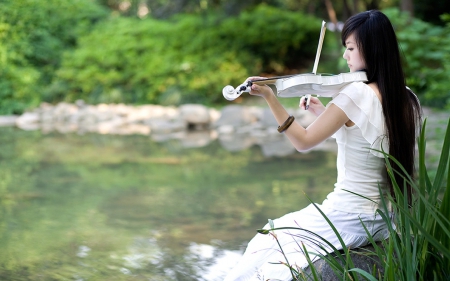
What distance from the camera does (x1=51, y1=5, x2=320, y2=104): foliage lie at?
13.3m

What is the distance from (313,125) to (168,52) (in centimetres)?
1265

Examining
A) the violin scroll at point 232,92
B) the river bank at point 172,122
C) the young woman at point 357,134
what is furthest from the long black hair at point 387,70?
the river bank at point 172,122

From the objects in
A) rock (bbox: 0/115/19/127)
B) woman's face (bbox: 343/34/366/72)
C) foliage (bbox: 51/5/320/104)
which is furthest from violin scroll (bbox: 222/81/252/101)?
foliage (bbox: 51/5/320/104)

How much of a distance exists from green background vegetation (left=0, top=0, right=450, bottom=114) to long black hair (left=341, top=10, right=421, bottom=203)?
715cm

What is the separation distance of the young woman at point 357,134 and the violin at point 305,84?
0.11 feet

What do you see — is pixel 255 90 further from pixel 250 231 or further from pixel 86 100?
pixel 86 100

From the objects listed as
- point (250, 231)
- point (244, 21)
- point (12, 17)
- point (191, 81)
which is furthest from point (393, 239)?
point (244, 21)

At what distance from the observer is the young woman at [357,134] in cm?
212

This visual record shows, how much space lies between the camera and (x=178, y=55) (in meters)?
14.5

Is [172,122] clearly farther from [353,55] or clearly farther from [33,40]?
[353,55]

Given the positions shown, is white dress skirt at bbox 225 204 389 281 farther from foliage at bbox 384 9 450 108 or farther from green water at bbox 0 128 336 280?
foliage at bbox 384 9 450 108

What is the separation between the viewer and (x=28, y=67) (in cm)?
979

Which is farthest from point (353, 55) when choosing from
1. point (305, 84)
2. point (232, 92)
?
point (232, 92)

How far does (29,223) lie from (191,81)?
891 cm
